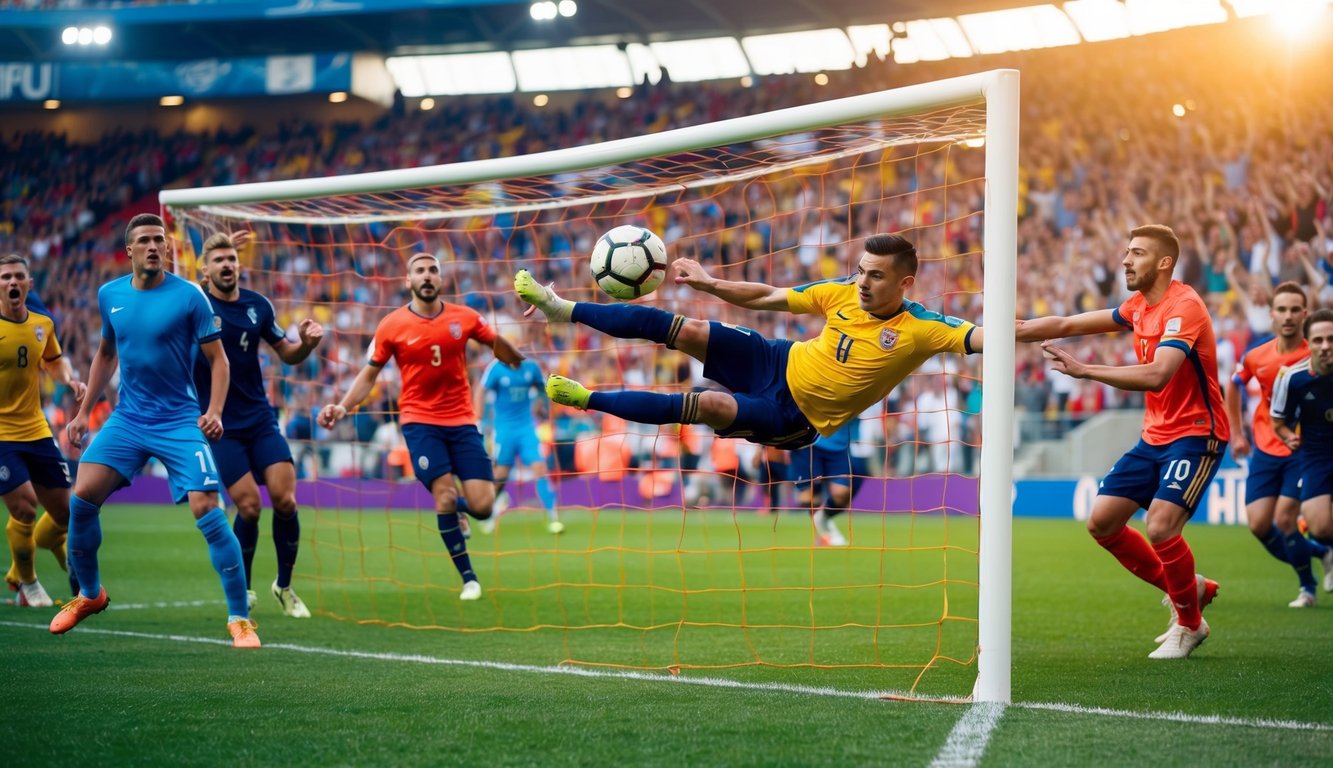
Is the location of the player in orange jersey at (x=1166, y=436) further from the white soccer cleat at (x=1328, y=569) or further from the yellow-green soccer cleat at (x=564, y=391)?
the white soccer cleat at (x=1328, y=569)

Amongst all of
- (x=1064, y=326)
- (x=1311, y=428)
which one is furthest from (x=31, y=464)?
(x=1311, y=428)

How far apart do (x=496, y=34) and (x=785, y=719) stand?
86.6 ft

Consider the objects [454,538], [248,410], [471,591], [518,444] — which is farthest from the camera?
[518,444]

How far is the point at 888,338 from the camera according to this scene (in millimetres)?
6414

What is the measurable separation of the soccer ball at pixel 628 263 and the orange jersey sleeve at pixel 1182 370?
2.45m

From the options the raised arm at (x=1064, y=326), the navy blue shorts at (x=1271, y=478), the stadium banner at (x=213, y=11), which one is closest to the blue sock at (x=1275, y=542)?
the navy blue shorts at (x=1271, y=478)

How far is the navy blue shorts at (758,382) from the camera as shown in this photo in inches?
259

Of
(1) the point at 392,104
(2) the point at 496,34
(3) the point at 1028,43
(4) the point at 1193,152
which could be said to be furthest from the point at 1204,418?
(1) the point at 392,104

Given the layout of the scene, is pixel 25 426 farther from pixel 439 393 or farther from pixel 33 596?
pixel 439 393

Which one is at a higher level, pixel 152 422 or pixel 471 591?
pixel 152 422

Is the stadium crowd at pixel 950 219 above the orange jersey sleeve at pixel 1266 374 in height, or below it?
above

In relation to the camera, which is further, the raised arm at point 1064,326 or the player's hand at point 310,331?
the player's hand at point 310,331

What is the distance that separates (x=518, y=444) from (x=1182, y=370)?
969 centimetres

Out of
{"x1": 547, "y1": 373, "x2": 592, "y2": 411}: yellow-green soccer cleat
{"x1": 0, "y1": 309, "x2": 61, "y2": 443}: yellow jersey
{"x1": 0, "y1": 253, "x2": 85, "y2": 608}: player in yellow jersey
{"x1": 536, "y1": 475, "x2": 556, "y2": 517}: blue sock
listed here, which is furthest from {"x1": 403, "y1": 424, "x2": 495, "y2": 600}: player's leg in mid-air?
{"x1": 536, "y1": 475, "x2": 556, "y2": 517}: blue sock
